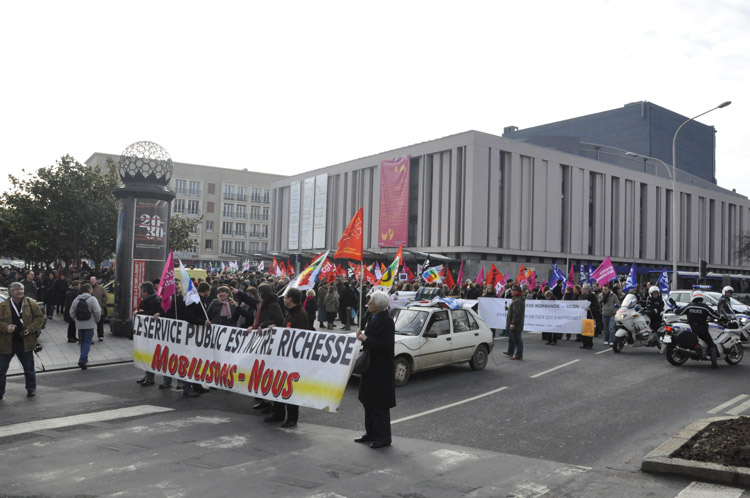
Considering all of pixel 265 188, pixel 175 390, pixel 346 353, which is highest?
pixel 265 188

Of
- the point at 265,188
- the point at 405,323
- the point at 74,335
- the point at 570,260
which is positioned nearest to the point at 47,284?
the point at 74,335

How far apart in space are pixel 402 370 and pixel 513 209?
4536 cm

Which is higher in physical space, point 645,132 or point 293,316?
point 645,132

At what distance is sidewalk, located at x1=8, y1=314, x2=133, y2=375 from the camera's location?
11420 mm

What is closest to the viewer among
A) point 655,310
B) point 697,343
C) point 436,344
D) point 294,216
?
point 436,344

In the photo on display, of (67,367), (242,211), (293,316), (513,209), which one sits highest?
(242,211)

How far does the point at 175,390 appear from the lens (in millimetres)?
9336

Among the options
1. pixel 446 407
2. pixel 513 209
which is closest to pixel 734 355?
pixel 446 407

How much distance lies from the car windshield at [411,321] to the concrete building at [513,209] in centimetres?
3927

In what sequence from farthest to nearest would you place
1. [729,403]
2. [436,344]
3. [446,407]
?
[436,344], [729,403], [446,407]

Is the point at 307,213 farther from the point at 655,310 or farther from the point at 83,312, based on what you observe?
the point at 83,312

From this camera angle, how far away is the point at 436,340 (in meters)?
10.8

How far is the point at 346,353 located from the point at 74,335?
11.0 m

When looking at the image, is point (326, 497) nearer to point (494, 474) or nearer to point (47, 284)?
point (494, 474)
